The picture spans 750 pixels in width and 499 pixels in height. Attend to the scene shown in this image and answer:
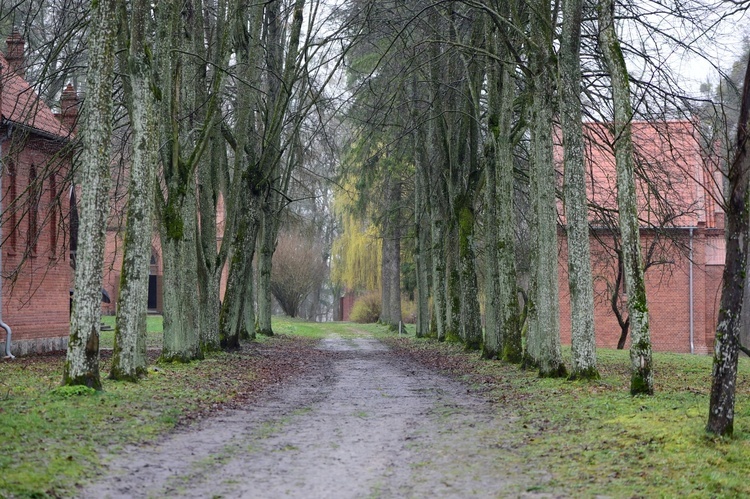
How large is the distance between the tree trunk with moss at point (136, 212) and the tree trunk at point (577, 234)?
6708 millimetres

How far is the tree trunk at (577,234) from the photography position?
14602mm

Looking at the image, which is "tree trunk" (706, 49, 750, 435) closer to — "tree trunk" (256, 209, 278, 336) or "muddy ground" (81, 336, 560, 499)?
"muddy ground" (81, 336, 560, 499)

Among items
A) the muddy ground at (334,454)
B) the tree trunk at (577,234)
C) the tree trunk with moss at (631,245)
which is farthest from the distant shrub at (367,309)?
the tree trunk with moss at (631,245)

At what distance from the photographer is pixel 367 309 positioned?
60875 mm

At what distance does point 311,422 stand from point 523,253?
891 inches

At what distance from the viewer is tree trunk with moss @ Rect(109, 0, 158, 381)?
13875 millimetres

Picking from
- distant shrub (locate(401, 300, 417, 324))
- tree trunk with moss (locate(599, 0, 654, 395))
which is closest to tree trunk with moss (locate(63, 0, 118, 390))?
tree trunk with moss (locate(599, 0, 654, 395))

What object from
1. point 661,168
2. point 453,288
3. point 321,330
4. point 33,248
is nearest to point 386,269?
point 321,330

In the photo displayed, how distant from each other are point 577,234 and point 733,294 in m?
5.99

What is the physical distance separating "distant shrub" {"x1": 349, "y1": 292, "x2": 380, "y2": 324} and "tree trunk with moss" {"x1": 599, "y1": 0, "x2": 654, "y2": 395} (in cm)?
4732

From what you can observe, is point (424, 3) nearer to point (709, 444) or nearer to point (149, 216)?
point (149, 216)

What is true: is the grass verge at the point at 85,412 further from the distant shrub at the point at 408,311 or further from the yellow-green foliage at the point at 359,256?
the distant shrub at the point at 408,311

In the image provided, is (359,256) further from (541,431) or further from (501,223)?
(541,431)

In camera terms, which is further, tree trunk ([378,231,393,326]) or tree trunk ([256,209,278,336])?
tree trunk ([378,231,393,326])
